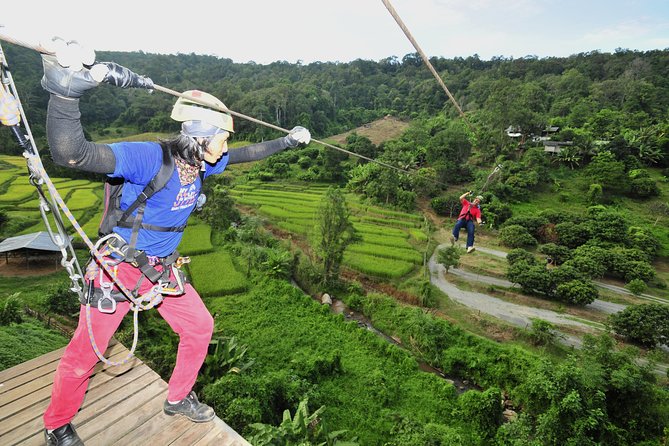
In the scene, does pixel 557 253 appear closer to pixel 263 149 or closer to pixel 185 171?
pixel 263 149

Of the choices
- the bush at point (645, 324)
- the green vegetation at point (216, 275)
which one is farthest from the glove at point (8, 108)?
the bush at point (645, 324)

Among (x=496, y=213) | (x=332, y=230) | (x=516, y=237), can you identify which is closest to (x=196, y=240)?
(x=332, y=230)

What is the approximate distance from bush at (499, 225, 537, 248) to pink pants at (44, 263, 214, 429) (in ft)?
82.1

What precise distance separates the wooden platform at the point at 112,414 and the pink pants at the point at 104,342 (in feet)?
1.60

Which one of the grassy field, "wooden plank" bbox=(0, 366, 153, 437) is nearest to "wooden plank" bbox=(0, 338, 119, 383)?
"wooden plank" bbox=(0, 366, 153, 437)

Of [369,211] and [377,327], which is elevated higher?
[369,211]

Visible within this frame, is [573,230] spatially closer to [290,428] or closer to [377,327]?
[377,327]

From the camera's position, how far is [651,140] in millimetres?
35531

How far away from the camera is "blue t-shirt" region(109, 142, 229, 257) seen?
2238 mm

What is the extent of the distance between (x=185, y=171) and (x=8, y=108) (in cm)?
101

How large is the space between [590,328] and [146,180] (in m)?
18.7

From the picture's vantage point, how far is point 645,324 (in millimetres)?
13328

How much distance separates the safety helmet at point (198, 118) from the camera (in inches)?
96.1

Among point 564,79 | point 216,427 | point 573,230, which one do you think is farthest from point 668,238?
point 564,79
